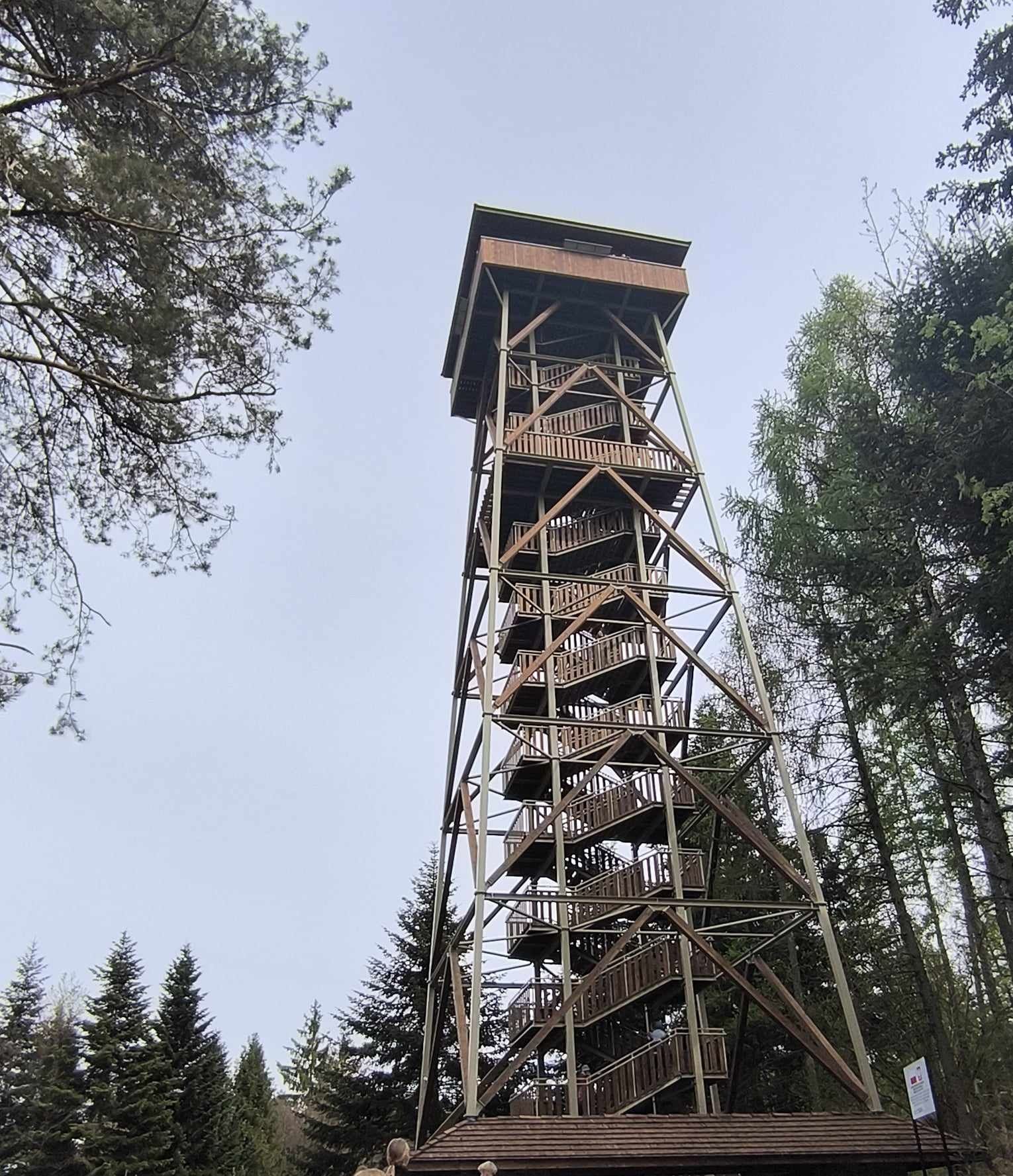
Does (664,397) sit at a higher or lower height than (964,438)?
higher

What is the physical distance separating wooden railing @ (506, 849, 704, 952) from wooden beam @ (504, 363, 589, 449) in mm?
6098

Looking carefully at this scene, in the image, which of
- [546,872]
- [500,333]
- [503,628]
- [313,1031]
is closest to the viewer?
[546,872]

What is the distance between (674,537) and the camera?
1456 centimetres

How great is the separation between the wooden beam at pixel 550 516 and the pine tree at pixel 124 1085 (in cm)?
1421

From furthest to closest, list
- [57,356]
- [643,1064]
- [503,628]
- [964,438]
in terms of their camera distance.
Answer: [503,628] → [643,1064] → [964,438] → [57,356]

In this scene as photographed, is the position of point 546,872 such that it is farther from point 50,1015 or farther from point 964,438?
point 50,1015

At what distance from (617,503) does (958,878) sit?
24.8 ft

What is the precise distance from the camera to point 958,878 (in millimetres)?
15016

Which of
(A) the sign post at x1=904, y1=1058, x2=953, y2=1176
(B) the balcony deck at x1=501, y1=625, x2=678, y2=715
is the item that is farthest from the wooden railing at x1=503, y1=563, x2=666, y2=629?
(A) the sign post at x1=904, y1=1058, x2=953, y2=1176

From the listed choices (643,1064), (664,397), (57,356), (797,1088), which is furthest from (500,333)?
(797,1088)

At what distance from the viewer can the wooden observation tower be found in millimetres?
11500

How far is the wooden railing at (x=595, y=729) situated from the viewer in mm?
12891

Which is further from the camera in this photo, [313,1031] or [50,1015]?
[313,1031]

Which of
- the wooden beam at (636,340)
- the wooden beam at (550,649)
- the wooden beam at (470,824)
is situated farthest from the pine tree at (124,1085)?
the wooden beam at (636,340)
